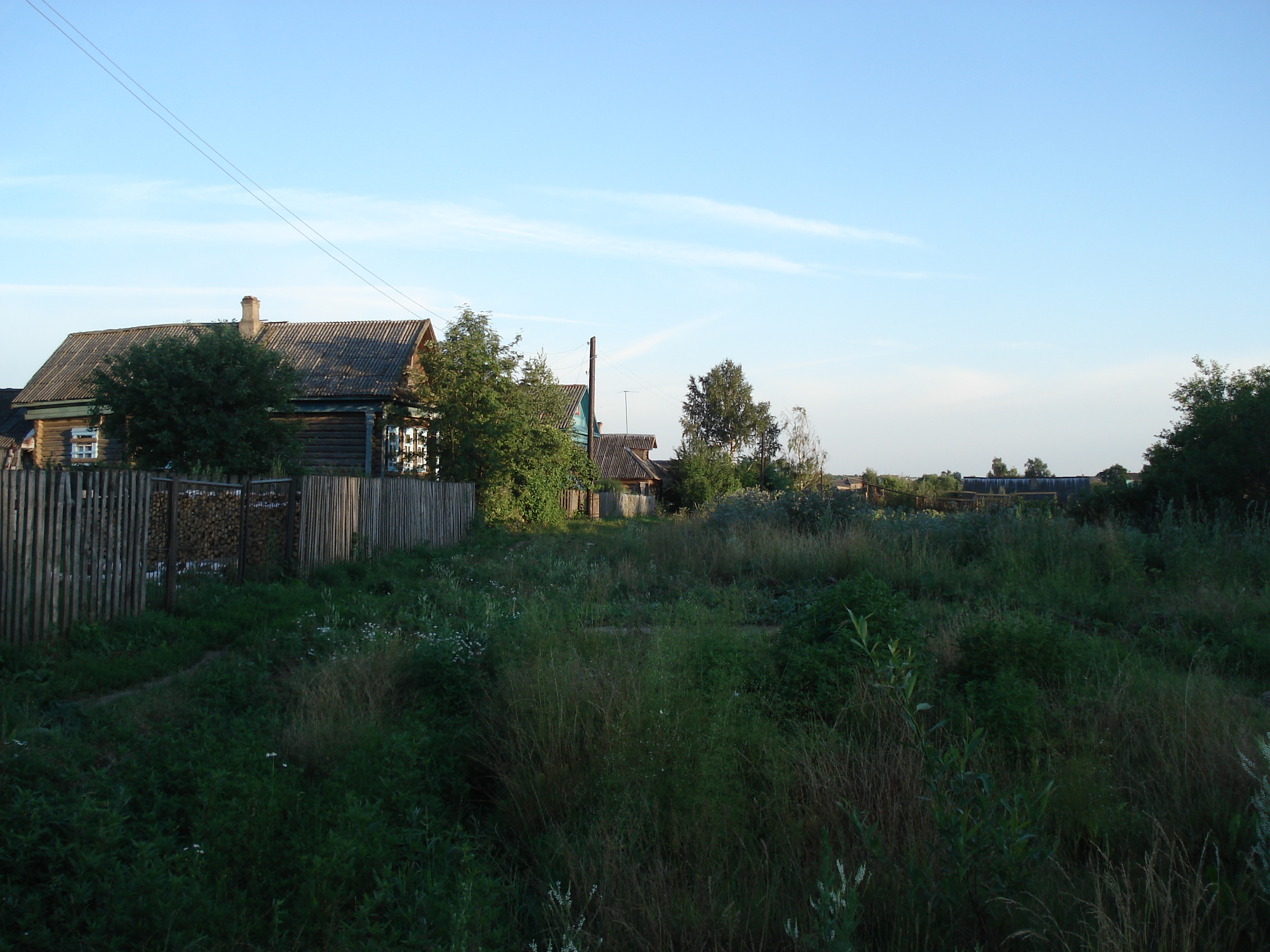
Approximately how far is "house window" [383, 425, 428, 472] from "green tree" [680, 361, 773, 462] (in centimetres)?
4026

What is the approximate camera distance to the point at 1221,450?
1398cm

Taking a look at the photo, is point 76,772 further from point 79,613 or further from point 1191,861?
point 1191,861

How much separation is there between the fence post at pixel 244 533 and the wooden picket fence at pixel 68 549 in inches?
72.6

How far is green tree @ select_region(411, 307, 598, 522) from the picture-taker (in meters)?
20.8

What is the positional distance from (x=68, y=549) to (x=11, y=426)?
2323cm

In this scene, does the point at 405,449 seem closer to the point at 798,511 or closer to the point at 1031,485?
the point at 798,511

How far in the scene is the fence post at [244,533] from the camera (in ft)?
31.5

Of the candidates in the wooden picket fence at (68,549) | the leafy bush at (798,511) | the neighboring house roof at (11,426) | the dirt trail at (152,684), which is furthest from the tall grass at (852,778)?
the neighboring house roof at (11,426)

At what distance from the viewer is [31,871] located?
3307 mm

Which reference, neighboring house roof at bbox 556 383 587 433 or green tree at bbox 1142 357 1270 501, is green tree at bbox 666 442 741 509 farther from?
green tree at bbox 1142 357 1270 501

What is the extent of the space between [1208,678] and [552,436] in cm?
1786

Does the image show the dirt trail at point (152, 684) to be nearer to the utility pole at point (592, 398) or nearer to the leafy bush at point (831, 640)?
the leafy bush at point (831, 640)

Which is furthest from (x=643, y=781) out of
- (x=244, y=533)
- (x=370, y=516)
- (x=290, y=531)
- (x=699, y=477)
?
(x=699, y=477)

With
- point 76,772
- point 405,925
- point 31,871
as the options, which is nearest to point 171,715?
point 76,772
